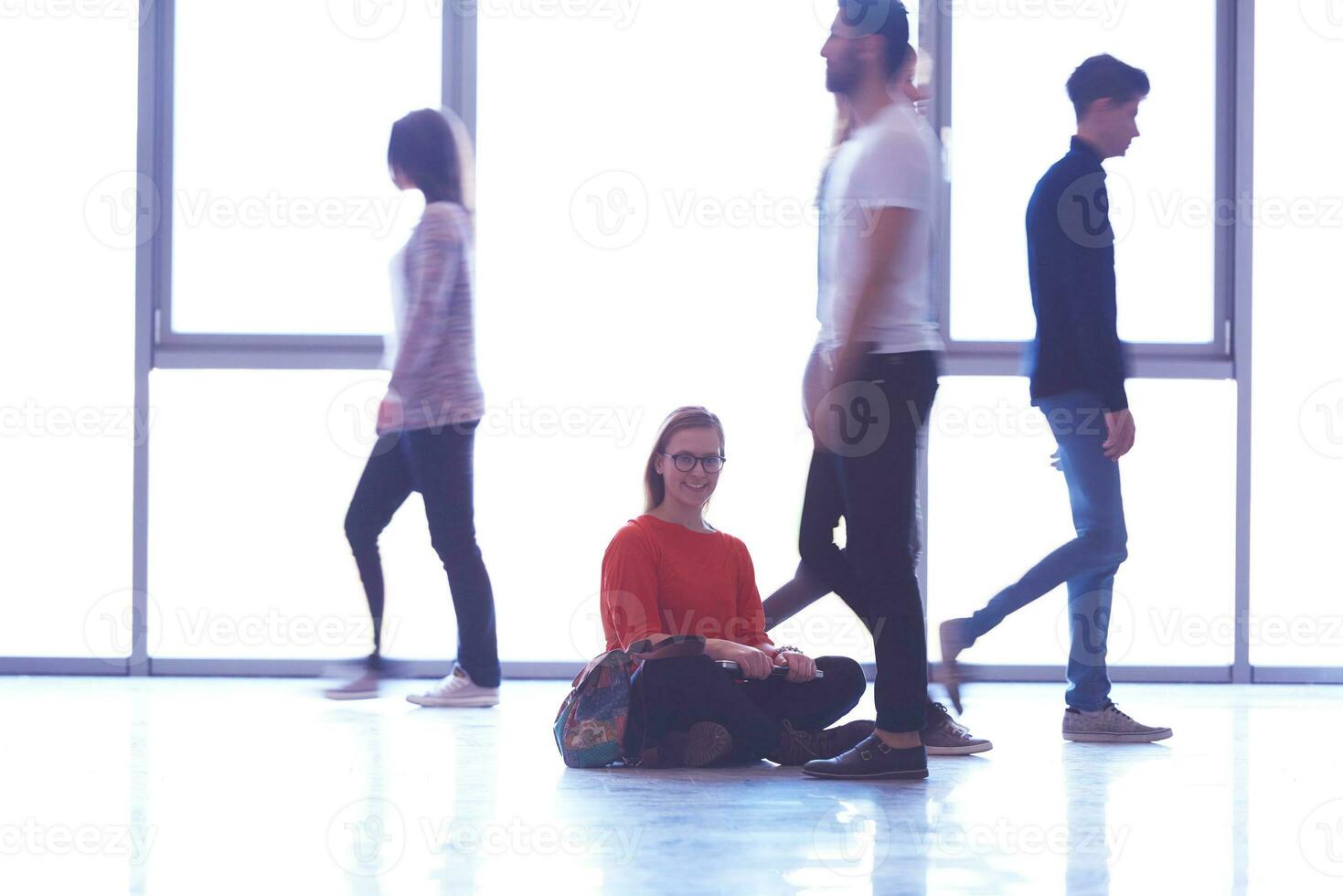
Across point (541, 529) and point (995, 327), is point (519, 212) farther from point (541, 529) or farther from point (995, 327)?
point (995, 327)

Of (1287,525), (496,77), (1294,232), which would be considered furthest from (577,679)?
(1294,232)

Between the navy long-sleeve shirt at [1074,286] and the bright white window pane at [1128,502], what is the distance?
0.92 meters

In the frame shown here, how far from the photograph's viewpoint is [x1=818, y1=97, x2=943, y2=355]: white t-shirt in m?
2.08

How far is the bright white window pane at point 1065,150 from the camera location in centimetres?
358

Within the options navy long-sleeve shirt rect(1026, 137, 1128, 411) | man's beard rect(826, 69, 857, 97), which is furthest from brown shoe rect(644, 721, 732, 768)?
man's beard rect(826, 69, 857, 97)

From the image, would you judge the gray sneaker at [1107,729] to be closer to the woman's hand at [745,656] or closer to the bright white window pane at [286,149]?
the woman's hand at [745,656]

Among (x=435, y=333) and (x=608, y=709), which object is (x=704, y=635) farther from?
(x=435, y=333)

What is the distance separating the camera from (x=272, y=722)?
2768 millimetres

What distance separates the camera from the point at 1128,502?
3.57 meters

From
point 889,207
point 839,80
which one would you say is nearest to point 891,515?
point 889,207

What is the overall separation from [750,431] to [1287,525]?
1.51m

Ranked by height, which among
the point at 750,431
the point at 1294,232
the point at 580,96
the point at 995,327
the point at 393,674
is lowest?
the point at 393,674

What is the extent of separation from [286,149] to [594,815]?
7.47 ft

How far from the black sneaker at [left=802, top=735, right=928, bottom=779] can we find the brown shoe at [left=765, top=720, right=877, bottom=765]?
165 millimetres
